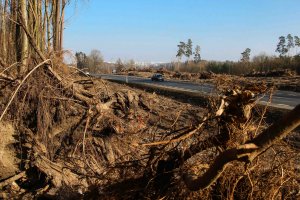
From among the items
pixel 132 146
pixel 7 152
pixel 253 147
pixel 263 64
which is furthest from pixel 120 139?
pixel 263 64

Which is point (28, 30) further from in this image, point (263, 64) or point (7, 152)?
point (263, 64)

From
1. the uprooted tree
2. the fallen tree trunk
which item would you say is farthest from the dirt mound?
the fallen tree trunk

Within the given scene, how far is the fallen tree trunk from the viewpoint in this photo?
291cm

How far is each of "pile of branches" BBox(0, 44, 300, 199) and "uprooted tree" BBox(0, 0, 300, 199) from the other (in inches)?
0.4

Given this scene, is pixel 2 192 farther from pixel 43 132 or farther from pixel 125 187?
pixel 125 187

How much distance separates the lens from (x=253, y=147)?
328cm

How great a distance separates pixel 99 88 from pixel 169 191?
282 inches

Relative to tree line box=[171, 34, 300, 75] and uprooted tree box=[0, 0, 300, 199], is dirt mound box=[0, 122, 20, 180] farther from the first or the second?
tree line box=[171, 34, 300, 75]

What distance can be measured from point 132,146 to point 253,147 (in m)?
2.05

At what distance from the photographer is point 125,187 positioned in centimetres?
497

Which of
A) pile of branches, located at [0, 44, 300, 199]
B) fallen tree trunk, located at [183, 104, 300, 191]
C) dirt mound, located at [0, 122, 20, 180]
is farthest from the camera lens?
dirt mound, located at [0, 122, 20, 180]

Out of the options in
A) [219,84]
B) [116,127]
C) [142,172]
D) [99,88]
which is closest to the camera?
[219,84]

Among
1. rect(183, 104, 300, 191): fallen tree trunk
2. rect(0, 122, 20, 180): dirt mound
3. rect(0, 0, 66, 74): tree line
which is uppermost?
rect(0, 0, 66, 74): tree line

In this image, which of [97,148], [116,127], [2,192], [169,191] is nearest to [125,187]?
[169,191]
